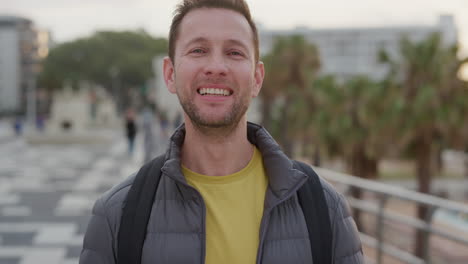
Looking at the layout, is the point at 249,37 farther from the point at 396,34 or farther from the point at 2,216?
the point at 396,34

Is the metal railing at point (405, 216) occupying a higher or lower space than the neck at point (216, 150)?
lower

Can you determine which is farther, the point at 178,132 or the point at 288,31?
the point at 288,31

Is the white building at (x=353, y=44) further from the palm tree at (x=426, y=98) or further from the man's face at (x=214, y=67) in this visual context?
the man's face at (x=214, y=67)

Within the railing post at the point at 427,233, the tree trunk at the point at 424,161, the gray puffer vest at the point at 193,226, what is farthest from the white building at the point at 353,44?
the gray puffer vest at the point at 193,226

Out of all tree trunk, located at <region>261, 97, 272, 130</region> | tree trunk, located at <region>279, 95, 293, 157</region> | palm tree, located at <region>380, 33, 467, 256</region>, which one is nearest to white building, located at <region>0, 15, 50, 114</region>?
tree trunk, located at <region>261, 97, 272, 130</region>

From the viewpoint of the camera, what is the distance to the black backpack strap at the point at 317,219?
Result: 151cm

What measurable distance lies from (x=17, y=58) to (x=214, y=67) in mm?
93802

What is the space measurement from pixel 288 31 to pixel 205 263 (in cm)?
7559

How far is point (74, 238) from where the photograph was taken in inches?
279

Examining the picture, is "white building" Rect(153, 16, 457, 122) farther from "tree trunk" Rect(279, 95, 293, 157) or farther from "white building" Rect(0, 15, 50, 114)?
"white building" Rect(0, 15, 50, 114)

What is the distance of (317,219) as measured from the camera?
154 centimetres

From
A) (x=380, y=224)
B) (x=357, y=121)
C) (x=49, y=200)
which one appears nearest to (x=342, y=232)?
(x=380, y=224)

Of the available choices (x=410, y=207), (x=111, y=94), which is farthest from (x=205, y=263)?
(x=111, y=94)

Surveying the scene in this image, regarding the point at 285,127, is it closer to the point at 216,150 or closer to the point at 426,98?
the point at 426,98
